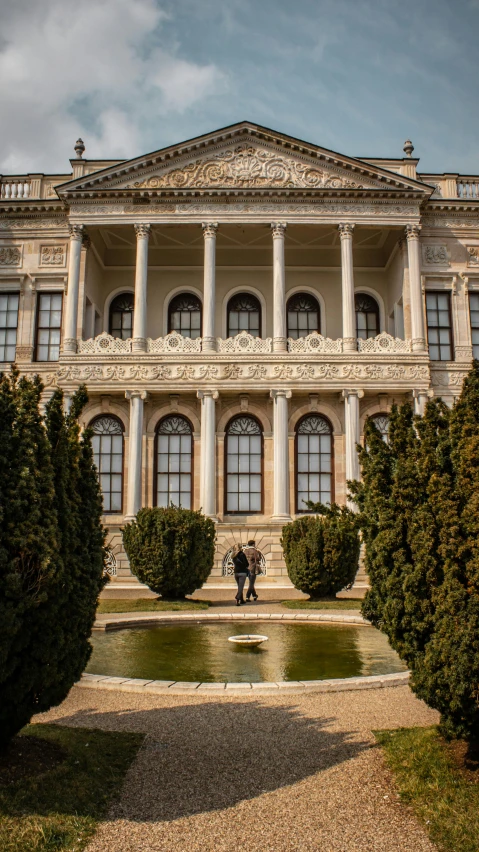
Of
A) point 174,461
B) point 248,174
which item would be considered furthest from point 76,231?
point 174,461

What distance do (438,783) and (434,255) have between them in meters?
24.5

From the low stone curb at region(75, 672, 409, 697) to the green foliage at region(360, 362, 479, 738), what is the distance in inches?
105

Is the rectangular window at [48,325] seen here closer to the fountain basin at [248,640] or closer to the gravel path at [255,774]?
the fountain basin at [248,640]

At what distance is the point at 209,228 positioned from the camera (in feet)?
86.4

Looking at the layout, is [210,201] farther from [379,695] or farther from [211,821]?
[211,821]

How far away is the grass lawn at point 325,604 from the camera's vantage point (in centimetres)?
1747

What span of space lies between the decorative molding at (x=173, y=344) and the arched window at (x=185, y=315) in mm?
2915

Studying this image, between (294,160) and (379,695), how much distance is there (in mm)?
22077

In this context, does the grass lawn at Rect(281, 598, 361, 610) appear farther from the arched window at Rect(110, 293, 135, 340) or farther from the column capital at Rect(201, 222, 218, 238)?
the arched window at Rect(110, 293, 135, 340)

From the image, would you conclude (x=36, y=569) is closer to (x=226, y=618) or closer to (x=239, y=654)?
(x=239, y=654)

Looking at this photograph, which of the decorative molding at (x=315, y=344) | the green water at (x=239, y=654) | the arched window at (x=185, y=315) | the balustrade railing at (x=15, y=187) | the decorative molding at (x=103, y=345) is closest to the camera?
the green water at (x=239, y=654)

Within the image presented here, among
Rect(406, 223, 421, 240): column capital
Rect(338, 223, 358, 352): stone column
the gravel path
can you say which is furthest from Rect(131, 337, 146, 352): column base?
the gravel path

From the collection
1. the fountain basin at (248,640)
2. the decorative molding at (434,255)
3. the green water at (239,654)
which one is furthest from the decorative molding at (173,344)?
the fountain basin at (248,640)

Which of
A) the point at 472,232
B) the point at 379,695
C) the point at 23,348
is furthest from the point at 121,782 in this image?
the point at 472,232
